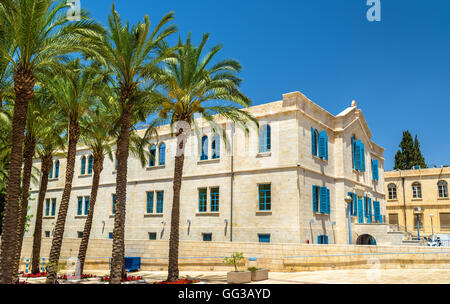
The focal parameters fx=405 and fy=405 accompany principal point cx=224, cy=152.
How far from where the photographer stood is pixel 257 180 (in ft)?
90.9

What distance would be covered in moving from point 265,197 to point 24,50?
17.9 m

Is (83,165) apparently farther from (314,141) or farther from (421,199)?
(421,199)

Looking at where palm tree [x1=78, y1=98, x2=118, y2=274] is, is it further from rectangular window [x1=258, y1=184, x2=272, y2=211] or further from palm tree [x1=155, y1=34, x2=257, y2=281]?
rectangular window [x1=258, y1=184, x2=272, y2=211]

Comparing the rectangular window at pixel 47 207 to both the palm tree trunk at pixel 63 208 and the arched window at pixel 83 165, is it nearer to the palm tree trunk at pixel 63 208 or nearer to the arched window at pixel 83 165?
the arched window at pixel 83 165

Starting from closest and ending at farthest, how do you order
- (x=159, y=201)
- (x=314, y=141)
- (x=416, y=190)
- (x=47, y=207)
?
(x=314, y=141) → (x=159, y=201) → (x=47, y=207) → (x=416, y=190)

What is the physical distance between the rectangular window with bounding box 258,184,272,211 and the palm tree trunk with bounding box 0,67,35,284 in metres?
16.8

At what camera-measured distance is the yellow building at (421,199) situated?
4550 cm

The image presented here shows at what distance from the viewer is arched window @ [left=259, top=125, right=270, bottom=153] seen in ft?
91.9

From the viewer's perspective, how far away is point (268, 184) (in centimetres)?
2734

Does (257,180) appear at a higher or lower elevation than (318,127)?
lower

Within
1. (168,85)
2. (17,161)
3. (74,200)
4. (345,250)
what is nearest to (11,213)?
(17,161)

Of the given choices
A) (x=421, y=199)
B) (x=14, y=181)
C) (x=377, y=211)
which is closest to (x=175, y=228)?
(x=14, y=181)
